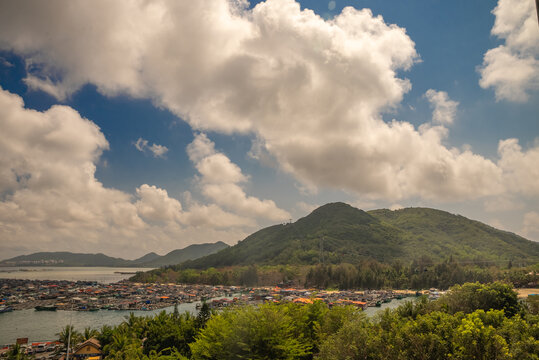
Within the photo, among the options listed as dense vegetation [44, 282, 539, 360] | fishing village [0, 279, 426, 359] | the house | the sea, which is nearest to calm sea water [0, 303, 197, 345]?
the sea

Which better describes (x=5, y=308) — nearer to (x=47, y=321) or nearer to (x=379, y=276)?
(x=47, y=321)

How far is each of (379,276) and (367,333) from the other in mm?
130160

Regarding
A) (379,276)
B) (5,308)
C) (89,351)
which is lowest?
(5,308)

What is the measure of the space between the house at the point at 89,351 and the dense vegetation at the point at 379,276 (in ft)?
366

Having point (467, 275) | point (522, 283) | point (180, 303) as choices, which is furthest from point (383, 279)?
point (180, 303)

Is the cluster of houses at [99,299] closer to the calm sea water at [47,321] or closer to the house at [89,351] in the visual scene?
the calm sea water at [47,321]

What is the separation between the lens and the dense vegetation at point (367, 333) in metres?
16.7

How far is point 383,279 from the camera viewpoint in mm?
141000

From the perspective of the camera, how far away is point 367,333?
23797 mm

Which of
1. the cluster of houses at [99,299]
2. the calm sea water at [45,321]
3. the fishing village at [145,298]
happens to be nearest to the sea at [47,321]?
the calm sea water at [45,321]

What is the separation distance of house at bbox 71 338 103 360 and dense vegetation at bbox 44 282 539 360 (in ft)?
10.7

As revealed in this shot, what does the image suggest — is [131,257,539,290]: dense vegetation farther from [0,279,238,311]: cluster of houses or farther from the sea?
the sea

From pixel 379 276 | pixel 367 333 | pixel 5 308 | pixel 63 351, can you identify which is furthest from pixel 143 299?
pixel 367 333

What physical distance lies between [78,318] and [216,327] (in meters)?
84.5
